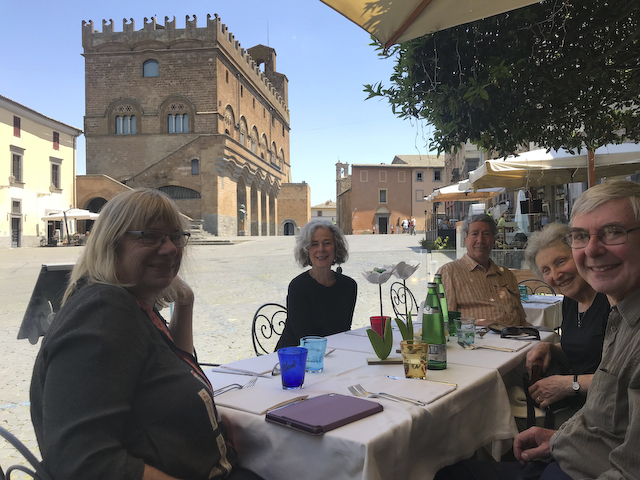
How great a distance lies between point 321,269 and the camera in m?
3.43

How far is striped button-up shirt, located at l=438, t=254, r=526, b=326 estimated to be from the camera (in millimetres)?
3459

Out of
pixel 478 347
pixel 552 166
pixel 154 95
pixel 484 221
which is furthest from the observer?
pixel 154 95

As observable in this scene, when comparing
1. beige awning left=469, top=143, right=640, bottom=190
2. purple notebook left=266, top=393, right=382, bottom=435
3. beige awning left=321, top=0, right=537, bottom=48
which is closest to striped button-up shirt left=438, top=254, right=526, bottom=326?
beige awning left=321, top=0, right=537, bottom=48

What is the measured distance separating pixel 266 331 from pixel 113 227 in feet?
17.1

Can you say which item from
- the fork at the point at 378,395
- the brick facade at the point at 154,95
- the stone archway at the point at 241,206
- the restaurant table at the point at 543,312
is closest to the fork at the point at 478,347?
the fork at the point at 378,395

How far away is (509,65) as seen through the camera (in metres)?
2.77

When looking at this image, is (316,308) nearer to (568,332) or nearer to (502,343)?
(502,343)

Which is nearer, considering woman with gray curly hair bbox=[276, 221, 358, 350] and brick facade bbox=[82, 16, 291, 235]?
woman with gray curly hair bbox=[276, 221, 358, 350]

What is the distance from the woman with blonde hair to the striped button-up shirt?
2.36 metres

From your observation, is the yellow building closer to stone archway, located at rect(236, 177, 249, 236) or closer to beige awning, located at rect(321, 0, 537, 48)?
stone archway, located at rect(236, 177, 249, 236)

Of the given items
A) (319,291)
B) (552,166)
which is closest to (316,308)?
(319,291)

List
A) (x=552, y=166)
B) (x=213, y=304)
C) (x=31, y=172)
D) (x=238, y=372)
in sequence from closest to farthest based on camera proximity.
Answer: (x=238, y=372) < (x=552, y=166) < (x=213, y=304) < (x=31, y=172)

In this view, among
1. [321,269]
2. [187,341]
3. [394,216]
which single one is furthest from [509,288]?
[394,216]

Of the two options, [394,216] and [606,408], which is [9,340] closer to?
[606,408]
